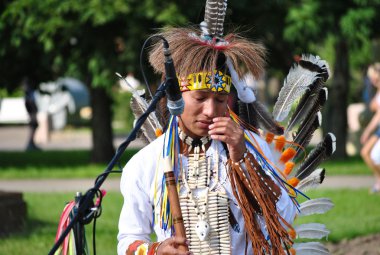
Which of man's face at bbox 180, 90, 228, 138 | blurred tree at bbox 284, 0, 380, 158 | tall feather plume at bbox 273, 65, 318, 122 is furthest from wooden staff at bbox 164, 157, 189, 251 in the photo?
blurred tree at bbox 284, 0, 380, 158

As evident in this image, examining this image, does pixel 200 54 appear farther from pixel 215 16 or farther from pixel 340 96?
pixel 340 96

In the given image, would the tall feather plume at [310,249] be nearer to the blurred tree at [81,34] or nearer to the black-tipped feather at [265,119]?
the black-tipped feather at [265,119]

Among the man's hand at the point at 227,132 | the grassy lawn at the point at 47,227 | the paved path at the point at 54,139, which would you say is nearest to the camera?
the man's hand at the point at 227,132

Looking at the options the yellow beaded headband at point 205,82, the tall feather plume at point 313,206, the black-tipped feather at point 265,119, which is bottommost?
the tall feather plume at point 313,206

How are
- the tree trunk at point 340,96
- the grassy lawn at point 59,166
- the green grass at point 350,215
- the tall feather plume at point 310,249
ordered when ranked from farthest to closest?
the tree trunk at point 340,96 < the grassy lawn at point 59,166 < the green grass at point 350,215 < the tall feather plume at point 310,249

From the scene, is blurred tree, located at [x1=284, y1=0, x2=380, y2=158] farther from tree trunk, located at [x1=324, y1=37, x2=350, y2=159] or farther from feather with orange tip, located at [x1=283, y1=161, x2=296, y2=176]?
feather with orange tip, located at [x1=283, y1=161, x2=296, y2=176]

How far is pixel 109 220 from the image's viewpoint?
9.98 metres

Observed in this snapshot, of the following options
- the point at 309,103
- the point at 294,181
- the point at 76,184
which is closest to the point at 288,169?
the point at 294,181

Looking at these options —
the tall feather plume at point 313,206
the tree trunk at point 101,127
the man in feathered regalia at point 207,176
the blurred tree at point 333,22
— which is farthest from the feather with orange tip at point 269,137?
the tree trunk at point 101,127

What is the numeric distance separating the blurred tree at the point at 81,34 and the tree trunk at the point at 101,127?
1057 millimetres

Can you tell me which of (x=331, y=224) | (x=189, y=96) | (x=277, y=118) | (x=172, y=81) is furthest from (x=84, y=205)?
(x=331, y=224)

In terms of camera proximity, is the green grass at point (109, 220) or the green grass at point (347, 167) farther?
the green grass at point (347, 167)

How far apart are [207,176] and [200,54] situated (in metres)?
0.54

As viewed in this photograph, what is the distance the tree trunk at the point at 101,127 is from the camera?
18266mm
